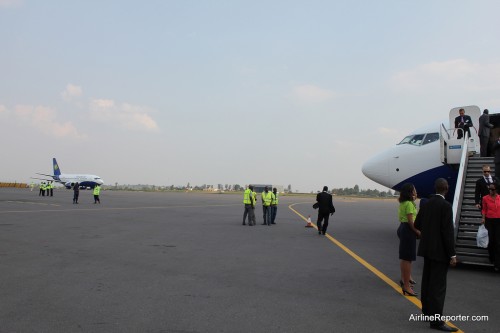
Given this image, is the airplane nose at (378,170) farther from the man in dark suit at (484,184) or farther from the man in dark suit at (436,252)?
the man in dark suit at (436,252)

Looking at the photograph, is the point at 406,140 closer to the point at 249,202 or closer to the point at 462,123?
the point at 462,123

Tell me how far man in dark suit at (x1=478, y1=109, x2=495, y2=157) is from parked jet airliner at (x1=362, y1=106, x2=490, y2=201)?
0.60 m

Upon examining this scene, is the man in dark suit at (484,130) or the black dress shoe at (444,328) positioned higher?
the man in dark suit at (484,130)

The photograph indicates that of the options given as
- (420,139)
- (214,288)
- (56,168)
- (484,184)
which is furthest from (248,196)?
(56,168)

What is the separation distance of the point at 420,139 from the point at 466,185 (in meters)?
3.58

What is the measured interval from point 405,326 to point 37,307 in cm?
501

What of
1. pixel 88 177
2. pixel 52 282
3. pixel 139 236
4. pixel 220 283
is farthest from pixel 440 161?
pixel 88 177

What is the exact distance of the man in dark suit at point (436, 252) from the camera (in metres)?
5.17

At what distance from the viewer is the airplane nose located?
48.7ft

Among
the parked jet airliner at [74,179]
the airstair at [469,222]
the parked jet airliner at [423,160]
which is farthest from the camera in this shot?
the parked jet airliner at [74,179]

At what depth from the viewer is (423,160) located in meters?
13.7

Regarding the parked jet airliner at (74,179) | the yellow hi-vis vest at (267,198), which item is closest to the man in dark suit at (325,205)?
the yellow hi-vis vest at (267,198)

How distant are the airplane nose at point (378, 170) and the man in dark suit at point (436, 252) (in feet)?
31.5

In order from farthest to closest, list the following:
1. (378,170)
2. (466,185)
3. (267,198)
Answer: (267,198)
(378,170)
(466,185)
